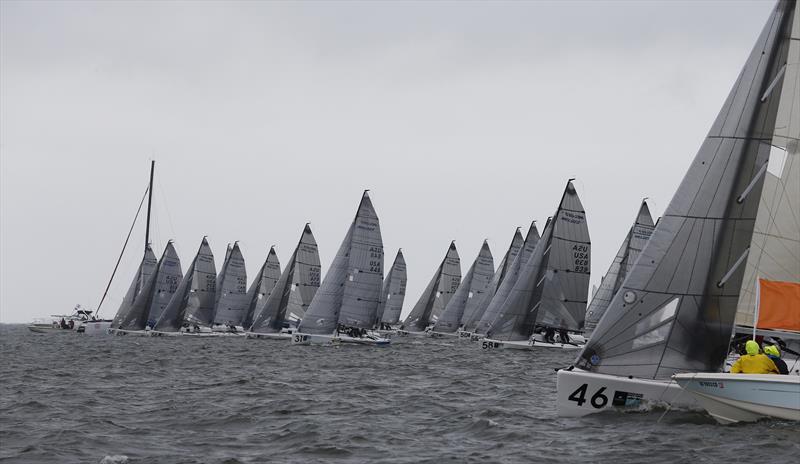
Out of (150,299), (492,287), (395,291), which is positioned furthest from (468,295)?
(150,299)

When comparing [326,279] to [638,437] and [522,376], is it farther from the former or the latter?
[638,437]

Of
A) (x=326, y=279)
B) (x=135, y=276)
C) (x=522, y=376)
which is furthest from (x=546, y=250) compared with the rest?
(x=135, y=276)

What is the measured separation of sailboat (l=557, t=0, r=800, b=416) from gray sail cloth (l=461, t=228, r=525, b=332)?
176 feet

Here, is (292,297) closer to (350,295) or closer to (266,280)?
(350,295)

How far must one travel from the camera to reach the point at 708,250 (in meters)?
18.8

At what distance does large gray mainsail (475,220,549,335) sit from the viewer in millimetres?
56750

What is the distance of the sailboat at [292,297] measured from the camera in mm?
62125

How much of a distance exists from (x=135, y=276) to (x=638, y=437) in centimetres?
6784

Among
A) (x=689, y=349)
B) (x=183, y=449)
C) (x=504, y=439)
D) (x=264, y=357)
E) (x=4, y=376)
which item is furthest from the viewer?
(x=264, y=357)

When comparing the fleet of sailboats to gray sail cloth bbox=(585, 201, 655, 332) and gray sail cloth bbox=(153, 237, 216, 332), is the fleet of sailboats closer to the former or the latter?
gray sail cloth bbox=(585, 201, 655, 332)

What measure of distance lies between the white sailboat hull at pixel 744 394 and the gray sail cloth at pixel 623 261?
40.8 meters

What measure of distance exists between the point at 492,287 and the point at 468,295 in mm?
6493

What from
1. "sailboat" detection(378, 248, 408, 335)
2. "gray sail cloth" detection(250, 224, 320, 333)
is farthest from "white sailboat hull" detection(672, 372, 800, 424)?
"sailboat" detection(378, 248, 408, 335)

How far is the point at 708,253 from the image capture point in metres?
18.8
